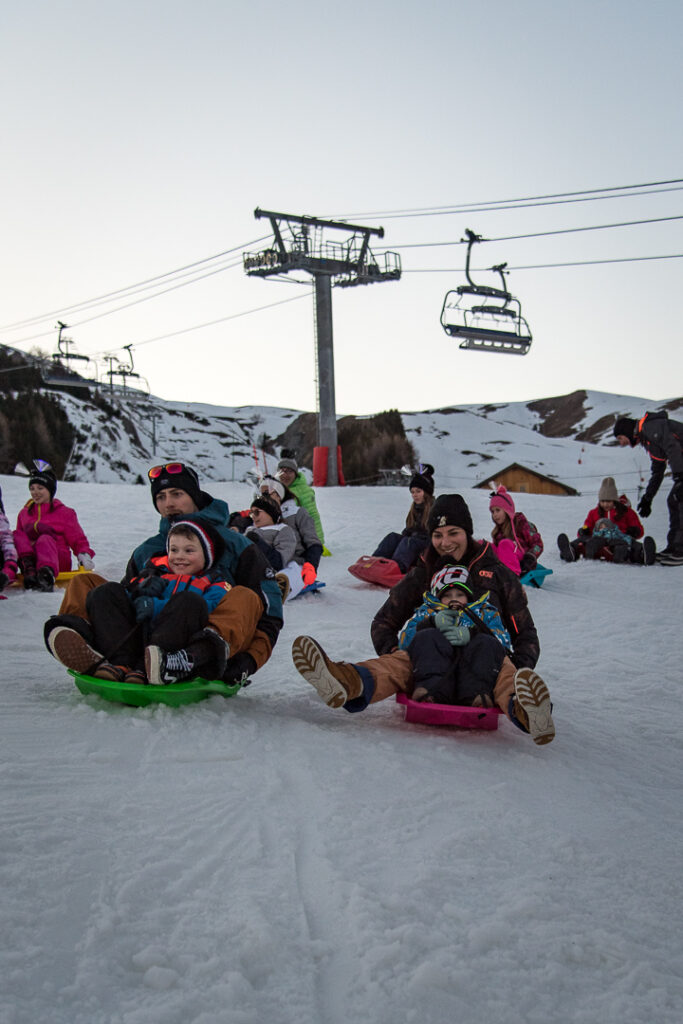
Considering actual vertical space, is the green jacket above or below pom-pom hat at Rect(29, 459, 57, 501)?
below

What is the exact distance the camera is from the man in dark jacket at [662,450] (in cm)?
800

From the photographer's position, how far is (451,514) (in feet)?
11.3

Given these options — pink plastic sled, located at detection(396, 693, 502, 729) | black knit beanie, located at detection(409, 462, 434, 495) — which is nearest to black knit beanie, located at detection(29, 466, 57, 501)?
black knit beanie, located at detection(409, 462, 434, 495)

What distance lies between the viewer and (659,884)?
178cm

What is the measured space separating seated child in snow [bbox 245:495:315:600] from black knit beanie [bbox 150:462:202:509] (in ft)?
8.57

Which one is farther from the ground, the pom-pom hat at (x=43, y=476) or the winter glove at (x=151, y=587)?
the pom-pom hat at (x=43, y=476)

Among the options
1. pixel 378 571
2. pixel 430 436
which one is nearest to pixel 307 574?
pixel 378 571

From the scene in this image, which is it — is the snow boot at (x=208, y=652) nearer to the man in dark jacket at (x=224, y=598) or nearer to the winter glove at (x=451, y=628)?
the man in dark jacket at (x=224, y=598)

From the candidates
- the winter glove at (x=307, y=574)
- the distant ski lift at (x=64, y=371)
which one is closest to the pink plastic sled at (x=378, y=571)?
the winter glove at (x=307, y=574)

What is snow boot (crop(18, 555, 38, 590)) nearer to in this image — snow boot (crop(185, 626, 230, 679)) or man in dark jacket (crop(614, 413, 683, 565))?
snow boot (crop(185, 626, 230, 679))

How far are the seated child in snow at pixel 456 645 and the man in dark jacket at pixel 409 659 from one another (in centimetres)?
4

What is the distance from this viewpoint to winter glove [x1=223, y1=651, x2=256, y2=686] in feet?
9.60

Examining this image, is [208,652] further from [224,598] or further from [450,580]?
[450,580]

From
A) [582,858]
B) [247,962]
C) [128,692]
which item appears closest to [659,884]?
[582,858]
